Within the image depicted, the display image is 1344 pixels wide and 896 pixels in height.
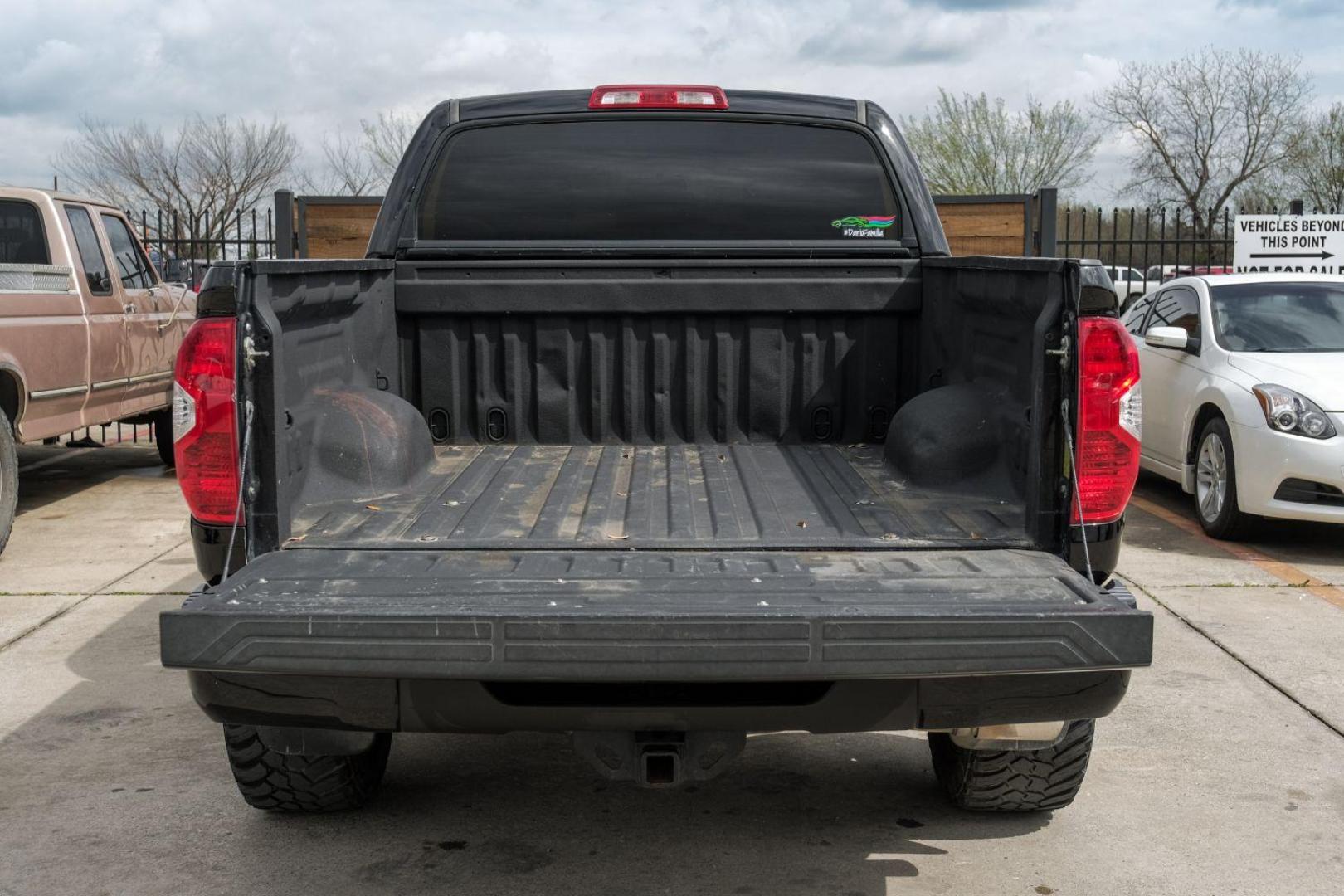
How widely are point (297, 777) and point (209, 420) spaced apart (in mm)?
1168

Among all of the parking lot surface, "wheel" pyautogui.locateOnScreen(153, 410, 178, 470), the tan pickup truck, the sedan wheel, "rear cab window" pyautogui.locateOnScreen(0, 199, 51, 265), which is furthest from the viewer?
"wheel" pyautogui.locateOnScreen(153, 410, 178, 470)

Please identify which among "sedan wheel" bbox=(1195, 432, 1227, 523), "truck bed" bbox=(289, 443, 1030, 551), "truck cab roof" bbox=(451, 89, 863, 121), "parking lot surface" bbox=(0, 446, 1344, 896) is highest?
"truck cab roof" bbox=(451, 89, 863, 121)

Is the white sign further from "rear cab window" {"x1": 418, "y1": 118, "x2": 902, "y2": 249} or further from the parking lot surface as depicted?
"rear cab window" {"x1": 418, "y1": 118, "x2": 902, "y2": 249}

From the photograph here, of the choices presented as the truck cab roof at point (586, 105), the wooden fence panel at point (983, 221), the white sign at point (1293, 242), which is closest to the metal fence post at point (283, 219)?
the truck cab roof at point (586, 105)

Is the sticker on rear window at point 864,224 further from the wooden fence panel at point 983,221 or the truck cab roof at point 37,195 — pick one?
the truck cab roof at point 37,195

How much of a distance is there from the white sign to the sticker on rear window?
32.8 ft

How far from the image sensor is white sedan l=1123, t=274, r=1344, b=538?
7.48m

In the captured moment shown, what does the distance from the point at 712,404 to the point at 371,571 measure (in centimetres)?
183

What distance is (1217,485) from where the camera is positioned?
8.13 metres

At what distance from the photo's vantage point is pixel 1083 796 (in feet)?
14.0

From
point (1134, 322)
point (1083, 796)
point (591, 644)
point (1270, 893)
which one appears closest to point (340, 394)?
point (591, 644)

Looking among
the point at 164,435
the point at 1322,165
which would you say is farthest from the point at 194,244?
the point at 1322,165

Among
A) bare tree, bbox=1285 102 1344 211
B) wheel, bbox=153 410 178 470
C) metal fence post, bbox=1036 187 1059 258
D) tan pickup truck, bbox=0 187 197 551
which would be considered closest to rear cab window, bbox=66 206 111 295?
tan pickup truck, bbox=0 187 197 551

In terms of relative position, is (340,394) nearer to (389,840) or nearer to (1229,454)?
A: (389,840)
